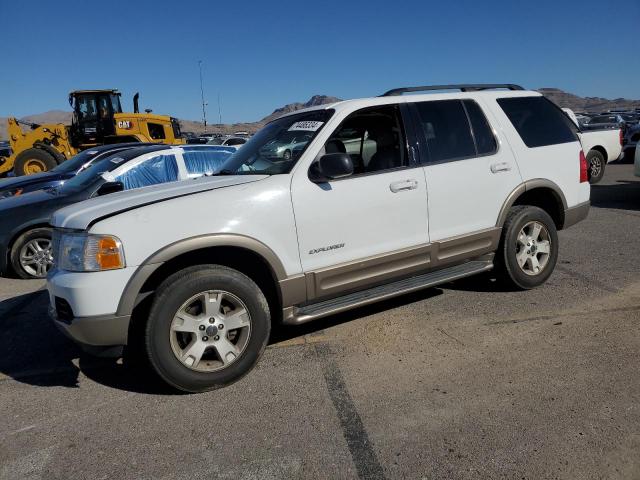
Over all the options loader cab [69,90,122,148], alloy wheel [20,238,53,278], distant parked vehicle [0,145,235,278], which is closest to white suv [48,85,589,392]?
distant parked vehicle [0,145,235,278]

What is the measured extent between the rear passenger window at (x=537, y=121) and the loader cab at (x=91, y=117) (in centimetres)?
1725

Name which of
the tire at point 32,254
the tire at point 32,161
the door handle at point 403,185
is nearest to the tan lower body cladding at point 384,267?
the door handle at point 403,185

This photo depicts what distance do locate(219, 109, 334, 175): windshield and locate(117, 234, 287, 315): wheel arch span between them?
2.15 ft

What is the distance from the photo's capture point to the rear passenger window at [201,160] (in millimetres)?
7133

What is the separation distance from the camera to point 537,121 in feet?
15.9

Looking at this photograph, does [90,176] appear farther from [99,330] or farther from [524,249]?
[524,249]

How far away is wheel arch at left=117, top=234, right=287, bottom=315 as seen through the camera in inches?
120

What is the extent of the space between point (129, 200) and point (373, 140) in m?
2.01

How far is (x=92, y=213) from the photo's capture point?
10.5 ft

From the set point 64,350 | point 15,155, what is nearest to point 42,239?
point 64,350

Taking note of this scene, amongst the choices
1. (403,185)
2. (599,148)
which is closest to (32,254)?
(403,185)

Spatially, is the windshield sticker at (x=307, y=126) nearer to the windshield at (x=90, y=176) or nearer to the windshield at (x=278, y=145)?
the windshield at (x=278, y=145)

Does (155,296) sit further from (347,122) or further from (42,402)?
(347,122)

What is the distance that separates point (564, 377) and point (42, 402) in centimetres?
341
